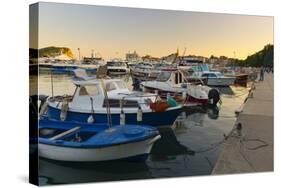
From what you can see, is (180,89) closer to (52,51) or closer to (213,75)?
(213,75)

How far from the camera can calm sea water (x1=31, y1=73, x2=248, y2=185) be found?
6613 mm

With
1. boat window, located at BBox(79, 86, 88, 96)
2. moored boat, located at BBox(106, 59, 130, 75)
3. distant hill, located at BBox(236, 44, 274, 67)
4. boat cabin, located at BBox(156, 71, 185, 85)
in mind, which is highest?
distant hill, located at BBox(236, 44, 274, 67)

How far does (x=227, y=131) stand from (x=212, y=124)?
0.81ft

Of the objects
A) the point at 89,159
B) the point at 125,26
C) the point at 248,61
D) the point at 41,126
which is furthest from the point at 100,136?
the point at 248,61

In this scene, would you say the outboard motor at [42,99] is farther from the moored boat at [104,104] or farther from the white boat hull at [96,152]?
the white boat hull at [96,152]

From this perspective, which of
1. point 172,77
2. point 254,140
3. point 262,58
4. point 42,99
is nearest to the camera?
point 42,99

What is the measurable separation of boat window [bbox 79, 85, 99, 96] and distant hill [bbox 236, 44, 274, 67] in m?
2.11

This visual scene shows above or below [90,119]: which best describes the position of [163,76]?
above

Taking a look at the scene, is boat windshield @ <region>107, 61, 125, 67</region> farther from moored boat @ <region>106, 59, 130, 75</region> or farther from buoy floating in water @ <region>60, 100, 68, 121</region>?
buoy floating in water @ <region>60, 100, 68, 121</region>

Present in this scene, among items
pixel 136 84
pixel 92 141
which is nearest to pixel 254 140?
pixel 136 84

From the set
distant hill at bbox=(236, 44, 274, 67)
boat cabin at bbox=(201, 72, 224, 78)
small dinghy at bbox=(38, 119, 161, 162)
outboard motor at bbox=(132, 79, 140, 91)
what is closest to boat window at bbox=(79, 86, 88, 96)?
small dinghy at bbox=(38, 119, 161, 162)

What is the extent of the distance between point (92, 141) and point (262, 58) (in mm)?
2700

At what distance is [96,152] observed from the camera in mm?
6746
